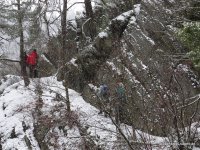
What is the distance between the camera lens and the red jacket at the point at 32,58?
851 inches

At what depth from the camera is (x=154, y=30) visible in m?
19.0

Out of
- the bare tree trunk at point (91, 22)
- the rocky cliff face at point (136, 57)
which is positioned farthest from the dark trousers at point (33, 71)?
the bare tree trunk at point (91, 22)

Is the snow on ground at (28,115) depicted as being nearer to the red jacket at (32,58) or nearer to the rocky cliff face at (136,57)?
the rocky cliff face at (136,57)

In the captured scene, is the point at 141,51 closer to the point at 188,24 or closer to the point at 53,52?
the point at 53,52

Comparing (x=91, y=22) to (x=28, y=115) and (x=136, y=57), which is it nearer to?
(x=136, y=57)

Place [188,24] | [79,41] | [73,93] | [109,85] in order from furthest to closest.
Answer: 1. [79,41]
2. [73,93]
3. [109,85]
4. [188,24]

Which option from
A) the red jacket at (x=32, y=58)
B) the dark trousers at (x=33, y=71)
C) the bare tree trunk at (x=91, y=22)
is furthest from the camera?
the dark trousers at (x=33, y=71)

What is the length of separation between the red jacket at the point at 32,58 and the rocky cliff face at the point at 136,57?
2654 millimetres

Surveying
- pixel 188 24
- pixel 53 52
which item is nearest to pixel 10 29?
pixel 53 52

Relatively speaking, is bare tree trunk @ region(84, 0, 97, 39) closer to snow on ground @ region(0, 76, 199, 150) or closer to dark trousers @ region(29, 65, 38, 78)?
snow on ground @ region(0, 76, 199, 150)

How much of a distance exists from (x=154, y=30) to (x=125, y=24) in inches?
72.1

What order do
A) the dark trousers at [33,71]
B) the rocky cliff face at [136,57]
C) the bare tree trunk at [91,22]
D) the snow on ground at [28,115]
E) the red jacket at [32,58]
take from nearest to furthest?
1. the rocky cliff face at [136,57]
2. the snow on ground at [28,115]
3. the red jacket at [32,58]
4. the bare tree trunk at [91,22]
5. the dark trousers at [33,71]

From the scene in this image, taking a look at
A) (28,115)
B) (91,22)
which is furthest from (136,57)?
(28,115)

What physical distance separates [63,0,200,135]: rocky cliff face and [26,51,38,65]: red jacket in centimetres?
265
